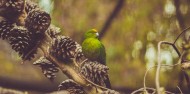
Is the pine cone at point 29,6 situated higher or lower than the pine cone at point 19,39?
higher

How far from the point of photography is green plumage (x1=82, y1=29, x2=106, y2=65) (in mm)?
1005

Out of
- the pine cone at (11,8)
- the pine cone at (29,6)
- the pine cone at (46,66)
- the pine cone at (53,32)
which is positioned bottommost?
the pine cone at (46,66)

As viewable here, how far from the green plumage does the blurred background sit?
124 cm

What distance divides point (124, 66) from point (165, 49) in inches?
17.3

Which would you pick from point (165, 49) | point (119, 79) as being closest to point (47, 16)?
point (165, 49)

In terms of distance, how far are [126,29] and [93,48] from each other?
1842 millimetres

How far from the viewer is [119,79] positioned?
2.79 metres

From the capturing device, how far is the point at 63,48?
0.88 m

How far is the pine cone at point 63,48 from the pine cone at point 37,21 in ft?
0.11

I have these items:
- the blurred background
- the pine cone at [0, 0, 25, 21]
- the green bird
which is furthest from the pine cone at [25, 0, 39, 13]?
the blurred background

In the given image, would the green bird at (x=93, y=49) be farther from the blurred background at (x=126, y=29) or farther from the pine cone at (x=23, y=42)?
the blurred background at (x=126, y=29)

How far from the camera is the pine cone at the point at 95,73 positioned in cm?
87

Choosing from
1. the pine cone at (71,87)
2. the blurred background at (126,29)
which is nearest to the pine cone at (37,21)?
the pine cone at (71,87)

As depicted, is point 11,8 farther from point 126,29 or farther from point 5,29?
point 126,29
